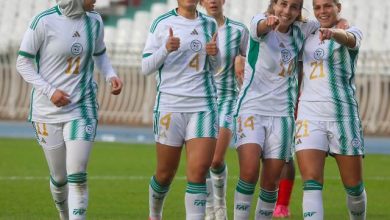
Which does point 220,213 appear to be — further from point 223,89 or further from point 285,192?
point 223,89

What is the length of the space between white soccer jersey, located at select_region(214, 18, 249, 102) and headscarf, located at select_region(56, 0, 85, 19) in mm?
2095

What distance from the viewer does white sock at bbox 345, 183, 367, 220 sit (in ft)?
34.3

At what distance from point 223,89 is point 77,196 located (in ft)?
8.68

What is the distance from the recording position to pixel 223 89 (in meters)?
12.4

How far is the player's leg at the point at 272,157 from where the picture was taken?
10477 mm

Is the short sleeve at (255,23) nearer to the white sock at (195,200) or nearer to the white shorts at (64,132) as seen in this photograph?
the white sock at (195,200)

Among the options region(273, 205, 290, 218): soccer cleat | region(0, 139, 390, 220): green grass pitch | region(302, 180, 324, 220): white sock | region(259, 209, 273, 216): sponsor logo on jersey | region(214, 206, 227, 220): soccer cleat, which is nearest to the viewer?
region(302, 180, 324, 220): white sock

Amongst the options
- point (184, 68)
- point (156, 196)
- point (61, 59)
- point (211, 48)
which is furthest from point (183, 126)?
point (61, 59)

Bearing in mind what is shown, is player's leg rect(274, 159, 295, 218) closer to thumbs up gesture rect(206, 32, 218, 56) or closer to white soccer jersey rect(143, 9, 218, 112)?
white soccer jersey rect(143, 9, 218, 112)

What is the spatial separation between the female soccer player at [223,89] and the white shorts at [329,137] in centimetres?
196

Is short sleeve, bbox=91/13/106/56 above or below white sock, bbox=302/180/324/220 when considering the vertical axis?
above

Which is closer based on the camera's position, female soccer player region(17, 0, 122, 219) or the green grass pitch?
female soccer player region(17, 0, 122, 219)

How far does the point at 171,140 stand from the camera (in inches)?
416

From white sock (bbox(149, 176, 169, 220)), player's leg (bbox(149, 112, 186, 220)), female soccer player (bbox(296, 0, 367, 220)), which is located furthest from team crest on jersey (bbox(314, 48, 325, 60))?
white sock (bbox(149, 176, 169, 220))
